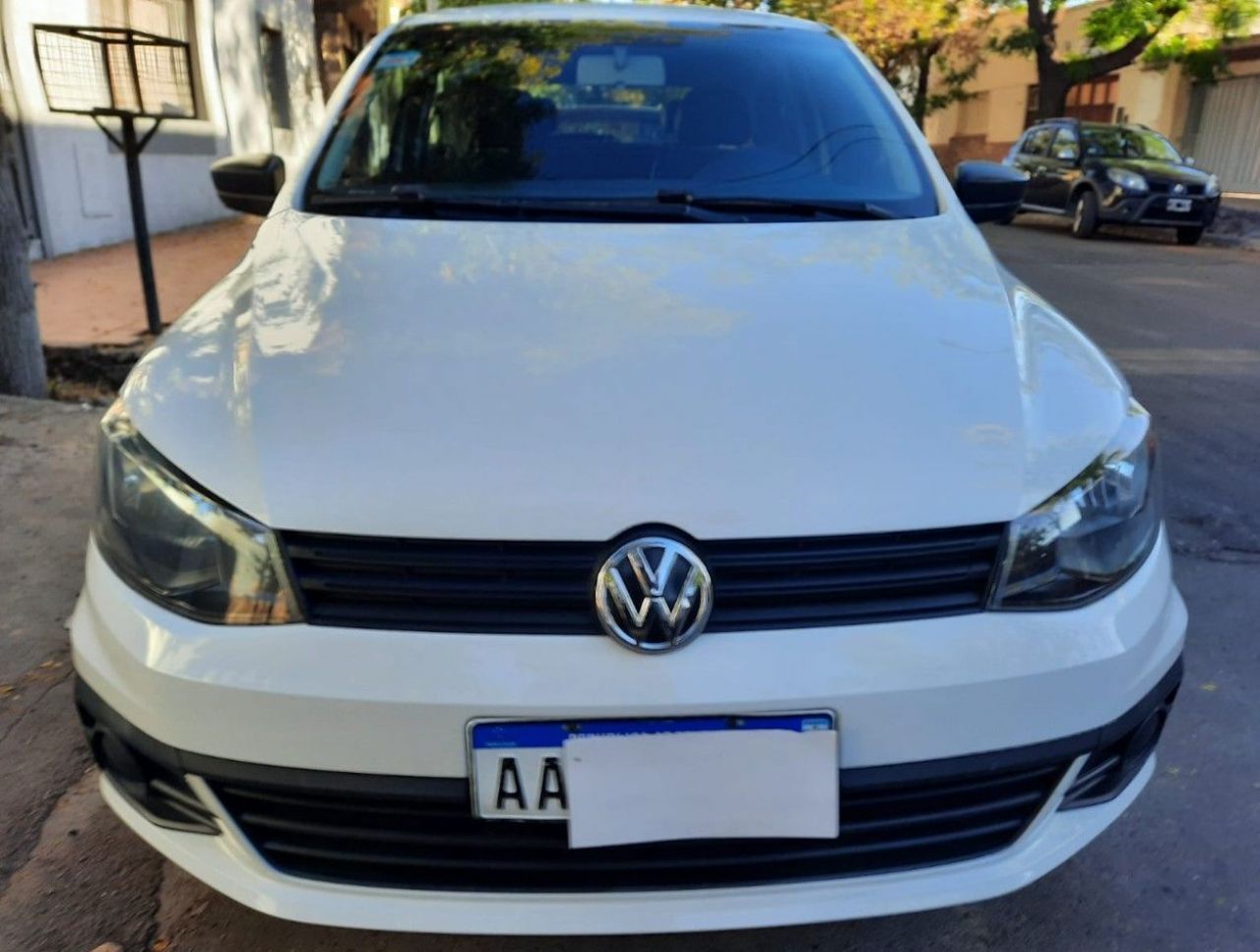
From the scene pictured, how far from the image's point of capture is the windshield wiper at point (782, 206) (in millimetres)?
2215

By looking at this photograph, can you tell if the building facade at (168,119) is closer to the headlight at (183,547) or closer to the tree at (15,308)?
the tree at (15,308)

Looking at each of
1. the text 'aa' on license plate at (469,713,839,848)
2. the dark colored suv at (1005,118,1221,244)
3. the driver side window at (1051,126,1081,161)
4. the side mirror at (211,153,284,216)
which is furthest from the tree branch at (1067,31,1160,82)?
the text 'aa' on license plate at (469,713,839,848)

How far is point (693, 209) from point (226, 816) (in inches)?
57.2

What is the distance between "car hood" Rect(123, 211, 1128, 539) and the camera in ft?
4.54

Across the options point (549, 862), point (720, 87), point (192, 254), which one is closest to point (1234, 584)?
point (720, 87)

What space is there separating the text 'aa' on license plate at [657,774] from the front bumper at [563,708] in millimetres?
25

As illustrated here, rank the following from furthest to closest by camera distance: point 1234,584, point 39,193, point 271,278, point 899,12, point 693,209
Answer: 1. point 899,12
2. point 39,193
3. point 1234,584
4. point 693,209
5. point 271,278

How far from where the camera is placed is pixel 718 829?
1378 millimetres

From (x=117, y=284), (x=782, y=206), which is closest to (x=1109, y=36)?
(x=117, y=284)

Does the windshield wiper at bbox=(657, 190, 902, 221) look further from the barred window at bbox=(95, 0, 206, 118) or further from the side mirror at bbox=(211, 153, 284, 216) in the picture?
the barred window at bbox=(95, 0, 206, 118)

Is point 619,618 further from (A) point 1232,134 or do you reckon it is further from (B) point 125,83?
(A) point 1232,134

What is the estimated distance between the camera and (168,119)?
8.15m

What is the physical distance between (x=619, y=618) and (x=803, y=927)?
0.85 m

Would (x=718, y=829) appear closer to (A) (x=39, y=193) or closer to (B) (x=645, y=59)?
(B) (x=645, y=59)
